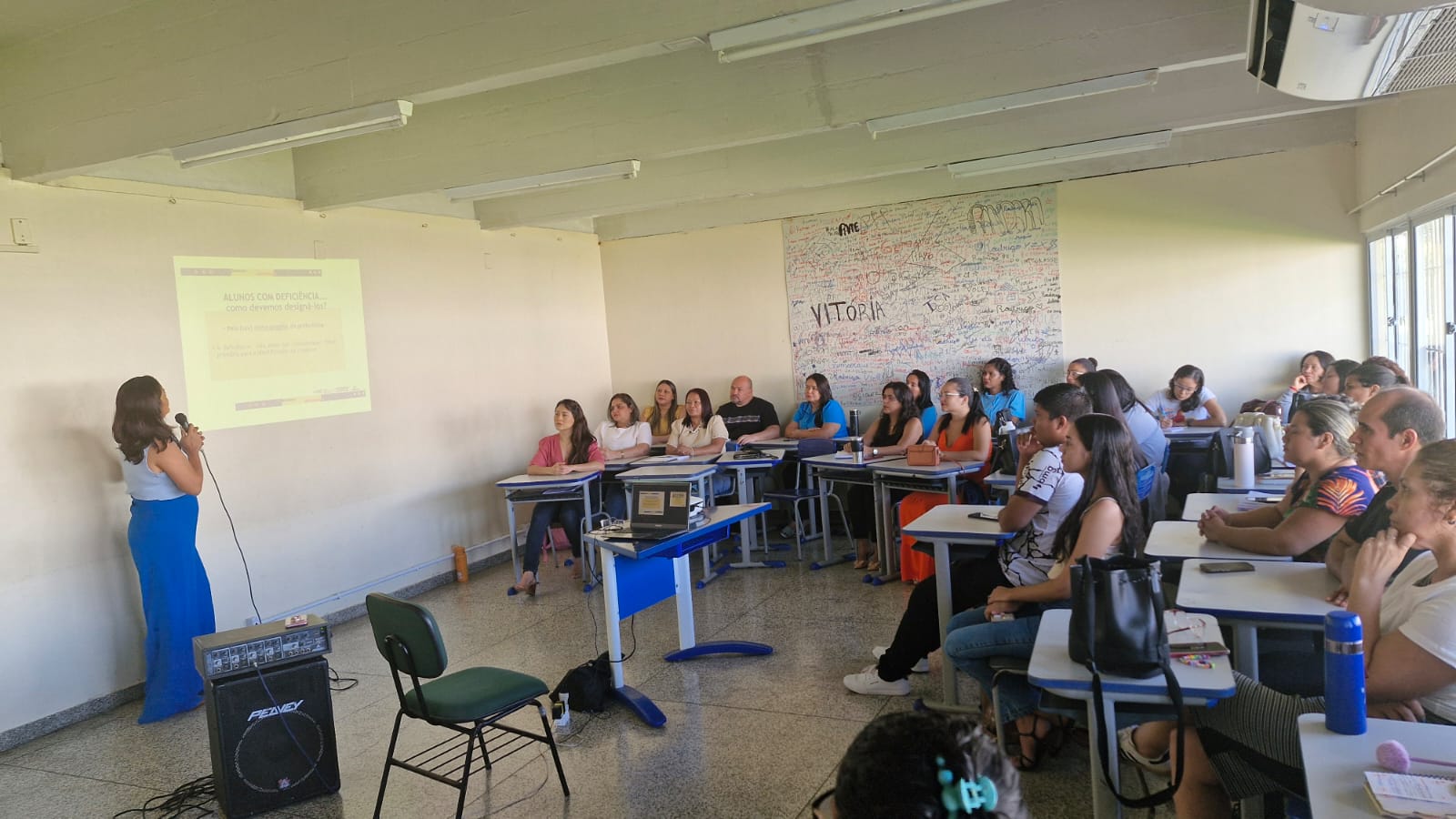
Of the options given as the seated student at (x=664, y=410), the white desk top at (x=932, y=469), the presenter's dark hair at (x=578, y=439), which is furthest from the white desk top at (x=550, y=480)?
the white desk top at (x=932, y=469)

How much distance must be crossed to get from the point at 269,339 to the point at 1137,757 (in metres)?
5.21

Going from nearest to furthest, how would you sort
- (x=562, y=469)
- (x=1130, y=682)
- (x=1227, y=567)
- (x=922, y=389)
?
(x=1130, y=682), (x=1227, y=567), (x=562, y=469), (x=922, y=389)

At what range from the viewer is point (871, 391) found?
818 centimetres

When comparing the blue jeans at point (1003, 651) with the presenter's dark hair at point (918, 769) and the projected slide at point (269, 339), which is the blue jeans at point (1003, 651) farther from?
the projected slide at point (269, 339)

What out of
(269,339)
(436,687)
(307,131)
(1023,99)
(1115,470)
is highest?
(1023,99)

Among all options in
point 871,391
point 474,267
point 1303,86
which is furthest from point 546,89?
point 871,391

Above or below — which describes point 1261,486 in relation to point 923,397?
below

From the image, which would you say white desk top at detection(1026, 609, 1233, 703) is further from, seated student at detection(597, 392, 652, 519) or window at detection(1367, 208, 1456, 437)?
seated student at detection(597, 392, 652, 519)

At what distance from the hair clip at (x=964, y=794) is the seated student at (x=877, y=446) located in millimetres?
5362

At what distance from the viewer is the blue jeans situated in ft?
9.80

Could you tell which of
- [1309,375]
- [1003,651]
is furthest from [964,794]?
[1309,375]

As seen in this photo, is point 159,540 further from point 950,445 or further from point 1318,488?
point 1318,488

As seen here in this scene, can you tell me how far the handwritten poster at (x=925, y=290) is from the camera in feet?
24.6

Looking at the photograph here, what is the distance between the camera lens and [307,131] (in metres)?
3.85
